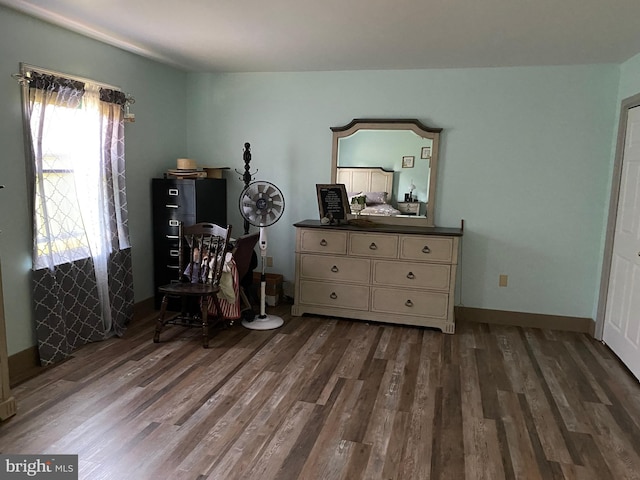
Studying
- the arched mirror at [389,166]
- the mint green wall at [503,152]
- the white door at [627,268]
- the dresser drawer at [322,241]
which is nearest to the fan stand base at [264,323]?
the dresser drawer at [322,241]

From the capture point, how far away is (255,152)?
16.1ft

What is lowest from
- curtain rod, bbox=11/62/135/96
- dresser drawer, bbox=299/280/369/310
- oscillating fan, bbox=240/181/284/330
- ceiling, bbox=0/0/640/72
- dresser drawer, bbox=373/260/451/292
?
dresser drawer, bbox=299/280/369/310

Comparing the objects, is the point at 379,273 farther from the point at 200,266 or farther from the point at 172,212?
the point at 172,212

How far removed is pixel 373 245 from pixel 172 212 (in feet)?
6.21

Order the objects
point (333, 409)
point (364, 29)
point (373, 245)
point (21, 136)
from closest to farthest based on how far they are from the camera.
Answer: point (333, 409)
point (21, 136)
point (364, 29)
point (373, 245)

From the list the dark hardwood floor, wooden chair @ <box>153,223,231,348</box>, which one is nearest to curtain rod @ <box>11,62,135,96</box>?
wooden chair @ <box>153,223,231,348</box>

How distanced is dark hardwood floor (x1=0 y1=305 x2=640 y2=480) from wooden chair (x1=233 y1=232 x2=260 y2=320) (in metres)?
0.33

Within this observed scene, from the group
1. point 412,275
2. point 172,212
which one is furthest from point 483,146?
point 172,212

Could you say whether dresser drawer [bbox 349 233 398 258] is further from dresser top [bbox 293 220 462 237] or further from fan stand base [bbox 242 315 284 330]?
fan stand base [bbox 242 315 284 330]

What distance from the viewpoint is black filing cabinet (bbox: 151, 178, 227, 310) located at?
4305 mm

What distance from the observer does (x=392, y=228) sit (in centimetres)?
437

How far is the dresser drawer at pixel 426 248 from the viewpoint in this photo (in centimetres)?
409

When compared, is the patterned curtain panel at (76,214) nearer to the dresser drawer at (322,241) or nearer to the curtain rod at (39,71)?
the curtain rod at (39,71)

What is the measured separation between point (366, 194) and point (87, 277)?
2572mm
